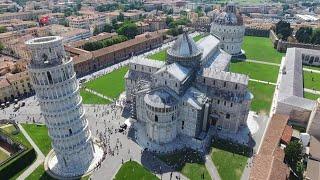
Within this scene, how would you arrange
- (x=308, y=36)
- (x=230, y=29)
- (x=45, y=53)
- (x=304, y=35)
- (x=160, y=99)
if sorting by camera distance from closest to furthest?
(x=45, y=53) → (x=160, y=99) → (x=230, y=29) → (x=308, y=36) → (x=304, y=35)

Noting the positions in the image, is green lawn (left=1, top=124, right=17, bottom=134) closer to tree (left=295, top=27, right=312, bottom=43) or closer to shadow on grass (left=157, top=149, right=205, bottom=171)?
shadow on grass (left=157, top=149, right=205, bottom=171)

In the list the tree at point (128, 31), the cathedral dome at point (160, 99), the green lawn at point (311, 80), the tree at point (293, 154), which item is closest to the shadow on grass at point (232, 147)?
the tree at point (293, 154)

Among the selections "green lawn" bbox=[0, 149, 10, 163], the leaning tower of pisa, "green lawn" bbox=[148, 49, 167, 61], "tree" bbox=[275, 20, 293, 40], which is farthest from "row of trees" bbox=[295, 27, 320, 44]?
"green lawn" bbox=[0, 149, 10, 163]

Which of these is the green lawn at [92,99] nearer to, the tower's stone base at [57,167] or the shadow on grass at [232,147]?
the tower's stone base at [57,167]

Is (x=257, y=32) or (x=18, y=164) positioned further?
(x=257, y=32)

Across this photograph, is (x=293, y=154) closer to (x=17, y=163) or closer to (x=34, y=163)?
(x=34, y=163)

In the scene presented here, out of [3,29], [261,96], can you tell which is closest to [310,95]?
[261,96]

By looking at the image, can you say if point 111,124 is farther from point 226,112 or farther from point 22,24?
point 22,24

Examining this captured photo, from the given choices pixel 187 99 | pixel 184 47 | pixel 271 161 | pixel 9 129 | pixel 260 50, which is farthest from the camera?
pixel 260 50
